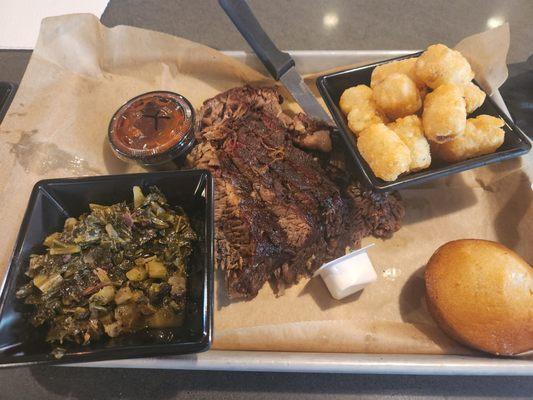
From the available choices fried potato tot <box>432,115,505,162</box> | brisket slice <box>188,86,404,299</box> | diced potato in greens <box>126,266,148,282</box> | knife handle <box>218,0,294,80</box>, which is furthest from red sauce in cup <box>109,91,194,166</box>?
fried potato tot <box>432,115,505,162</box>

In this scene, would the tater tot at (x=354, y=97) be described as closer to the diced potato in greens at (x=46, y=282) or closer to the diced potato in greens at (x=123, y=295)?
the diced potato in greens at (x=123, y=295)

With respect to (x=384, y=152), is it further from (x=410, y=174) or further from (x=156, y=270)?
(x=156, y=270)

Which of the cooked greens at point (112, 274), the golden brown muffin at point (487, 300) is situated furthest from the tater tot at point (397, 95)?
the cooked greens at point (112, 274)

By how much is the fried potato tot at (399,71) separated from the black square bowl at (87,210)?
124cm

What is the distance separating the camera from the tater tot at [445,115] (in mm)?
1963

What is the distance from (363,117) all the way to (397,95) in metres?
0.22

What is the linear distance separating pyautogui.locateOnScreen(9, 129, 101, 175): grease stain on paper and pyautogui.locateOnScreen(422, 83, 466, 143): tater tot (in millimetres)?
2153

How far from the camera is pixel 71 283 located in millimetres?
1836

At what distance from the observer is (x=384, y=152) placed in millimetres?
1976

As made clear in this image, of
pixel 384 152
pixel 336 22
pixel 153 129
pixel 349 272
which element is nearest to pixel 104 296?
pixel 153 129

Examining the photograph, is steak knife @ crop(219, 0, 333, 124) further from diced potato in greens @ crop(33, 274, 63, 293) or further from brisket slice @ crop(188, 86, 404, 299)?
diced potato in greens @ crop(33, 274, 63, 293)

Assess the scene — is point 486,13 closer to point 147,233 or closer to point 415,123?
point 415,123

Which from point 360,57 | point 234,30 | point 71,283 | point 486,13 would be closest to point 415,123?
point 360,57

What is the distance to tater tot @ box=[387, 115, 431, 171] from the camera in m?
2.05
